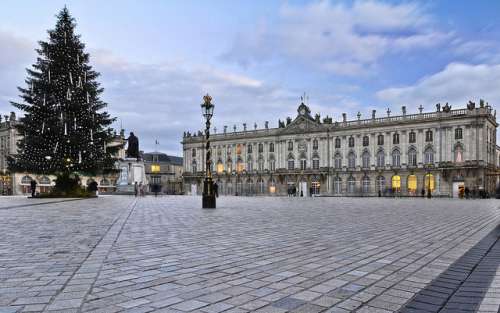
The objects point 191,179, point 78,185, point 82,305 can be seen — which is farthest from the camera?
point 191,179

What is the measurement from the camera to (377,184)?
2645 inches

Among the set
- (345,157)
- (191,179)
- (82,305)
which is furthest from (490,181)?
(82,305)

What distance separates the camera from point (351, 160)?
70.6 m

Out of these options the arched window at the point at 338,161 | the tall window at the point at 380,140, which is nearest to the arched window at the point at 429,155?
the tall window at the point at 380,140

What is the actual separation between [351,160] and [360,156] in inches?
71.6

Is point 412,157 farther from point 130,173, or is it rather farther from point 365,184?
point 130,173

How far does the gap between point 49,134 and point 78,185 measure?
5.12 meters

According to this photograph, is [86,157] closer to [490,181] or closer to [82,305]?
[82,305]

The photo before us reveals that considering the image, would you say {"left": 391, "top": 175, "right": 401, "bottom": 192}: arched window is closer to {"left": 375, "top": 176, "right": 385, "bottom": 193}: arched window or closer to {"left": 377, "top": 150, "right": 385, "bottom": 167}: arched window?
{"left": 375, "top": 176, "right": 385, "bottom": 193}: arched window

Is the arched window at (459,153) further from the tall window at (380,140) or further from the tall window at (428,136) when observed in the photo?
the tall window at (380,140)

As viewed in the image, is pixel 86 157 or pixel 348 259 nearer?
pixel 348 259

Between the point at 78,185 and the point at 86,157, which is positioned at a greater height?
the point at 86,157

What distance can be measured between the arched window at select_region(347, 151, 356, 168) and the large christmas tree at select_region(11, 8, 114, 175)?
4718 centimetres

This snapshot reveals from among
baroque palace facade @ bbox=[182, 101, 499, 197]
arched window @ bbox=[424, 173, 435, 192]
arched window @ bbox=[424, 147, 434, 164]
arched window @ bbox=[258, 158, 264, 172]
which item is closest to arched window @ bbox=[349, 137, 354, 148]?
baroque palace facade @ bbox=[182, 101, 499, 197]
